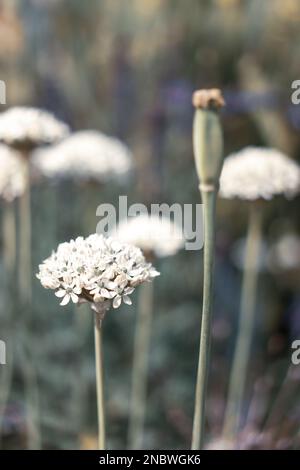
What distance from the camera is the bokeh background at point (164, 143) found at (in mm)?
1233

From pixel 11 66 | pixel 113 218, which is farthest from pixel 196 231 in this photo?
pixel 11 66

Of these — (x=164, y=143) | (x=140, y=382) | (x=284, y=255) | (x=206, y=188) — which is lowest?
(x=140, y=382)

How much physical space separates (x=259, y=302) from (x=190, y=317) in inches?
9.9

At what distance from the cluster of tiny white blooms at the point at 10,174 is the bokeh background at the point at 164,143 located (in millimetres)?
234

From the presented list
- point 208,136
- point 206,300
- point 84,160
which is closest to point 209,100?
point 208,136

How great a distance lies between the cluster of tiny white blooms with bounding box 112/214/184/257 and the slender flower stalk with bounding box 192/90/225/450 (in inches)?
15.1

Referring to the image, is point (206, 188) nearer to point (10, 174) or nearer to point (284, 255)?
point (10, 174)

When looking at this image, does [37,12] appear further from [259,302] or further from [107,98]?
[259,302]

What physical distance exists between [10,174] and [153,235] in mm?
205

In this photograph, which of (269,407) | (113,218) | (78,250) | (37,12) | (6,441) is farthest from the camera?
(37,12)

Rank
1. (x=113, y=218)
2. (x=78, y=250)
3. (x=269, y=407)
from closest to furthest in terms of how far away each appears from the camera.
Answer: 1. (x=78, y=250)
2. (x=269, y=407)
3. (x=113, y=218)

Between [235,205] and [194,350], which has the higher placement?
[235,205]

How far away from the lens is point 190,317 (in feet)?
4.52

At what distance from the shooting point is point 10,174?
0.94m
